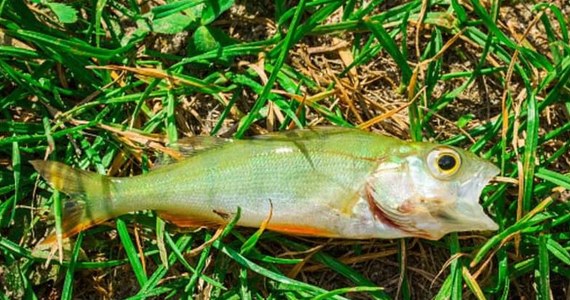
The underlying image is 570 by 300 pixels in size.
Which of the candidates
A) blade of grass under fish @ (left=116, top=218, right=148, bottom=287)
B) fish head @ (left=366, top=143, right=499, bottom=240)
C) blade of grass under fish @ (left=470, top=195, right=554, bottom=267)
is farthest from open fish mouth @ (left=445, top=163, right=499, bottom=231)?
blade of grass under fish @ (left=116, top=218, right=148, bottom=287)

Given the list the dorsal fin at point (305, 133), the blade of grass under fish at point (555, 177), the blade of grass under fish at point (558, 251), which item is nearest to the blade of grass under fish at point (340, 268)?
the dorsal fin at point (305, 133)

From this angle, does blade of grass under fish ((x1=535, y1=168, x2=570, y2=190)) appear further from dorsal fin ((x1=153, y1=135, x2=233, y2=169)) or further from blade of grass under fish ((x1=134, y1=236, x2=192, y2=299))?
blade of grass under fish ((x1=134, y1=236, x2=192, y2=299))

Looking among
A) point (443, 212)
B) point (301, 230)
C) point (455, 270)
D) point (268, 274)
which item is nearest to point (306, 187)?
point (301, 230)

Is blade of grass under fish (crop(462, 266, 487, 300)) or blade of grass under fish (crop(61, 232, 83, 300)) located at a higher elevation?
blade of grass under fish (crop(462, 266, 487, 300))

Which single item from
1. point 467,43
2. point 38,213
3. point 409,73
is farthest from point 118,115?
point 467,43

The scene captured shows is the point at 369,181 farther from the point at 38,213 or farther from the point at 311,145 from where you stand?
the point at 38,213

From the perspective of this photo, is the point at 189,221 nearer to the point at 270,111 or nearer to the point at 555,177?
the point at 270,111
